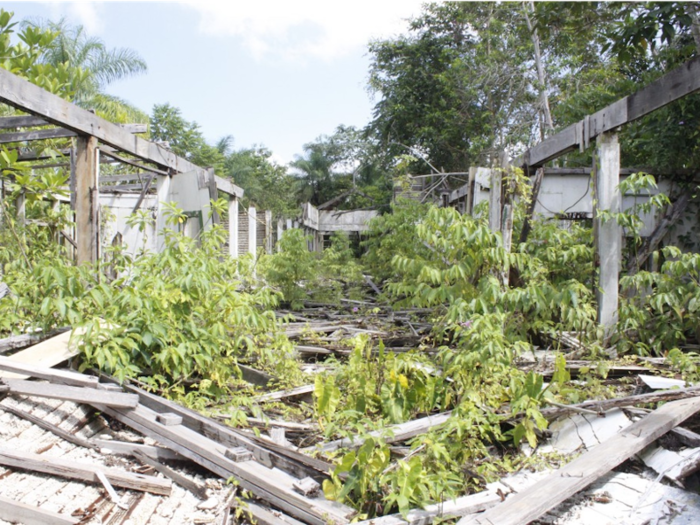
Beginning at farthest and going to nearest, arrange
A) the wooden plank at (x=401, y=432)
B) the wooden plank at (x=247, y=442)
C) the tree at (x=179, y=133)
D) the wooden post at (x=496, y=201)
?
the tree at (x=179, y=133) → the wooden post at (x=496, y=201) → the wooden plank at (x=401, y=432) → the wooden plank at (x=247, y=442)

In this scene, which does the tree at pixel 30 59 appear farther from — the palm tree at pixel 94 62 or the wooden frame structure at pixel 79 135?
the palm tree at pixel 94 62

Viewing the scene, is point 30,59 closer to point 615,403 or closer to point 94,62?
point 615,403

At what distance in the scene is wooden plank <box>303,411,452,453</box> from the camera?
3.80m

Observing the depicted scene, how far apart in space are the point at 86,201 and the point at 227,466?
12.6 ft

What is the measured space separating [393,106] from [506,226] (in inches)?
896

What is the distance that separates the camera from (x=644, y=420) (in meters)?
3.80

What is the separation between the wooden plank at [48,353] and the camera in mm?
4355

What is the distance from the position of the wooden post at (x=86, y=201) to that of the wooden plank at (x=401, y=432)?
355 cm

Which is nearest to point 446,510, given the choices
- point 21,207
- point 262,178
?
point 21,207

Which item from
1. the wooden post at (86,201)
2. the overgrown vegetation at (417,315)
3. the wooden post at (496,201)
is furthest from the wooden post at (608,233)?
the wooden post at (86,201)

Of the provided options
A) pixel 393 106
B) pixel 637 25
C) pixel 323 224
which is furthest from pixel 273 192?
pixel 637 25

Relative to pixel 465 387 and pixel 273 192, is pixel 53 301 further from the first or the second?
pixel 273 192

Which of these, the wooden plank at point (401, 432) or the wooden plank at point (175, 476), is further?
the wooden plank at point (401, 432)

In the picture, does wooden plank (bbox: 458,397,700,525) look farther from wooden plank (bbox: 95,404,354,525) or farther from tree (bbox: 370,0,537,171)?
tree (bbox: 370,0,537,171)
